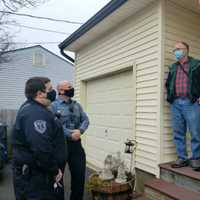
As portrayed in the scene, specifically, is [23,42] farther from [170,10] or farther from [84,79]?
[170,10]

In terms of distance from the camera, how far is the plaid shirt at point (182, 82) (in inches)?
151

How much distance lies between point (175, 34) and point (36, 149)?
9.78 feet

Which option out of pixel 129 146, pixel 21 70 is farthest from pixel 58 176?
pixel 21 70

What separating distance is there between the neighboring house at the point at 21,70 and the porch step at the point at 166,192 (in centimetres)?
1615

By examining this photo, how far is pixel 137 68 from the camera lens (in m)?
4.81

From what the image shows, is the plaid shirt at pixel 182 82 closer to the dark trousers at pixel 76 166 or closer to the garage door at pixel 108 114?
the garage door at pixel 108 114

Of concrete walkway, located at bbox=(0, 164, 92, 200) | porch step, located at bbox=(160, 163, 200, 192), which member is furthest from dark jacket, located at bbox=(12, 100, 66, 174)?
concrete walkway, located at bbox=(0, 164, 92, 200)

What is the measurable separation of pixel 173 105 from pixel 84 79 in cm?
363

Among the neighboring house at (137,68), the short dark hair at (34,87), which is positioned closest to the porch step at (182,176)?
the neighboring house at (137,68)

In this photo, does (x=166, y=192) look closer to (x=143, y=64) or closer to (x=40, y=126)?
(x=40, y=126)

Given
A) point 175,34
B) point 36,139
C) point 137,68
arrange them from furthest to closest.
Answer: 1. point 137,68
2. point 175,34
3. point 36,139

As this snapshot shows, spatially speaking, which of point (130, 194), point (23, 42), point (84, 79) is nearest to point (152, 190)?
point (130, 194)

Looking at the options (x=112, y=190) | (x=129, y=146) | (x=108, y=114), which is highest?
(x=108, y=114)

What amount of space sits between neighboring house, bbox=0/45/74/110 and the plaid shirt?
1594 centimetres
